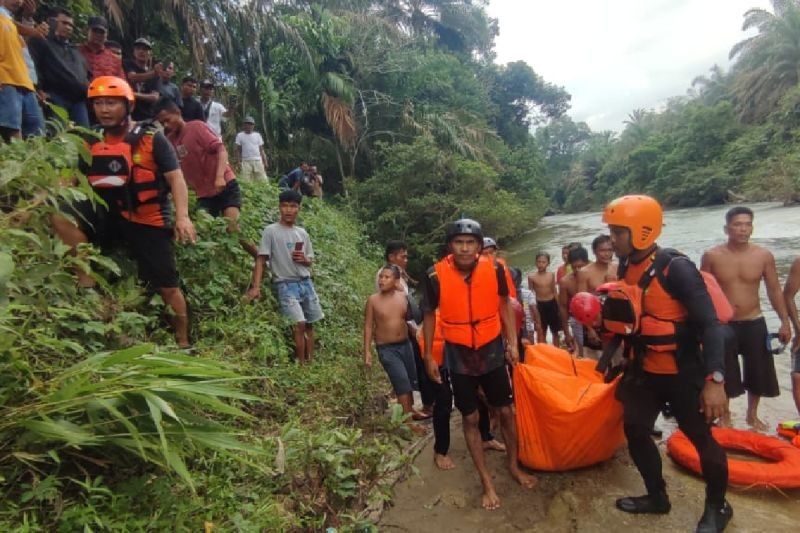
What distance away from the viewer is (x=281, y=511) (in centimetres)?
249

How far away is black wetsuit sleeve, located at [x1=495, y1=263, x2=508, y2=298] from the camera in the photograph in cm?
338

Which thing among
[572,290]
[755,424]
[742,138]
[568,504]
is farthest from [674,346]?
[742,138]

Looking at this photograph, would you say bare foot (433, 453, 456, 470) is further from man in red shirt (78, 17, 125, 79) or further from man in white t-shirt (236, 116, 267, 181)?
man in white t-shirt (236, 116, 267, 181)

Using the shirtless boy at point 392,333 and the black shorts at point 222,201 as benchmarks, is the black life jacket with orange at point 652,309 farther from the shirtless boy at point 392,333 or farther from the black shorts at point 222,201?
the black shorts at point 222,201

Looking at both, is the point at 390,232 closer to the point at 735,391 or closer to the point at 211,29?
the point at 211,29

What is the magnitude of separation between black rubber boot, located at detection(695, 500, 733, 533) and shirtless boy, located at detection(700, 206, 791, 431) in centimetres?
142

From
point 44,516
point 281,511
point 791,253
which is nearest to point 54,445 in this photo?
point 44,516

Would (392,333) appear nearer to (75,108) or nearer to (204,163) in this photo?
(204,163)

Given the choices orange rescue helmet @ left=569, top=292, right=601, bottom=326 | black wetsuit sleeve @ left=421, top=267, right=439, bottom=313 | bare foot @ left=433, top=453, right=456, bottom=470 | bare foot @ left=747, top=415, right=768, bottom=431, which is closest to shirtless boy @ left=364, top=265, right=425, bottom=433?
bare foot @ left=433, top=453, right=456, bottom=470

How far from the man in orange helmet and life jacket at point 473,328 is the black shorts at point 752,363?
73.8 inches

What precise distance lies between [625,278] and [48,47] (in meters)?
5.77

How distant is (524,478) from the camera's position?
11.0 feet

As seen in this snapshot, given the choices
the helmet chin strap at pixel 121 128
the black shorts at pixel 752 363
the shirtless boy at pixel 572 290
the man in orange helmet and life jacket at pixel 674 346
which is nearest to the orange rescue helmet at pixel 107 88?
the helmet chin strap at pixel 121 128

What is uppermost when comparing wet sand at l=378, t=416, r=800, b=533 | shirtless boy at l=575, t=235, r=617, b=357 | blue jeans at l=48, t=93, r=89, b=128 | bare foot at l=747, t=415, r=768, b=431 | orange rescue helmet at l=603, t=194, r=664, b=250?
blue jeans at l=48, t=93, r=89, b=128
